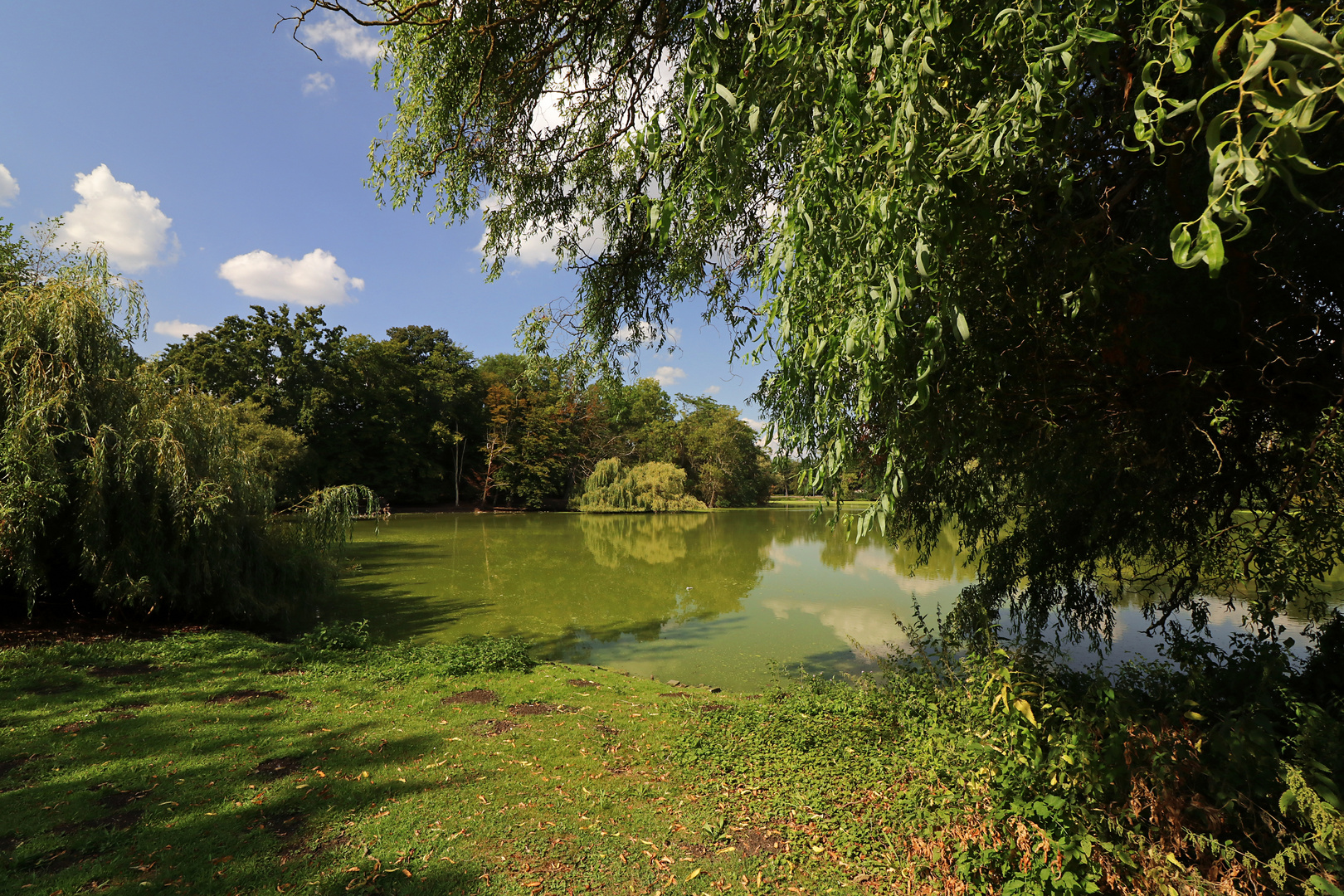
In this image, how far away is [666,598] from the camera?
1120cm

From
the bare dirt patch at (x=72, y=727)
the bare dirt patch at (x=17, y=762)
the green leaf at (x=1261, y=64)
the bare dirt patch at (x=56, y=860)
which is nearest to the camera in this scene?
the green leaf at (x=1261, y=64)

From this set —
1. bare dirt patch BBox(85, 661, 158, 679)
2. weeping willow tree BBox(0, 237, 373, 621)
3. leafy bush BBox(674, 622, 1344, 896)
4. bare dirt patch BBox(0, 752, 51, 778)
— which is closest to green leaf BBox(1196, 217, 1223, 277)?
leafy bush BBox(674, 622, 1344, 896)

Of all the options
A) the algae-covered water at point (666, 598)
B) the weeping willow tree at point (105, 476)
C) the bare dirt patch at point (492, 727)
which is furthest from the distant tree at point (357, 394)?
the bare dirt patch at point (492, 727)

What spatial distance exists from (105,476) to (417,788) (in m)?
5.39

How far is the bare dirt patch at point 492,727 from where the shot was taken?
4.47 meters

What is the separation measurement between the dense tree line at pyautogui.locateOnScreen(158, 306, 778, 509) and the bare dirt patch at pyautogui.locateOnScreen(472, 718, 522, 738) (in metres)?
19.2

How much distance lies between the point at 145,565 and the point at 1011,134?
865 centimetres

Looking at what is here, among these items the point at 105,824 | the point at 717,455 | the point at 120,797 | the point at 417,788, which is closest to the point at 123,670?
the point at 120,797

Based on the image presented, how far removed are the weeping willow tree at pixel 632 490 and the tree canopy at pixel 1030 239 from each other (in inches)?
1045

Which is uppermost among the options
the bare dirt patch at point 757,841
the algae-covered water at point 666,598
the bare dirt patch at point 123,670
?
the bare dirt patch at point 123,670

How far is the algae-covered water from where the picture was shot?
7801 millimetres

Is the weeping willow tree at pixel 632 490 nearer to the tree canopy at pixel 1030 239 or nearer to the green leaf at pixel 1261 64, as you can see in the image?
the tree canopy at pixel 1030 239

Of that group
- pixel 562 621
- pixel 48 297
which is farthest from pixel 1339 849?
pixel 48 297

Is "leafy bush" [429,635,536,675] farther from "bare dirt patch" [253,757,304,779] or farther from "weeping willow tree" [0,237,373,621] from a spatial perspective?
"weeping willow tree" [0,237,373,621]
